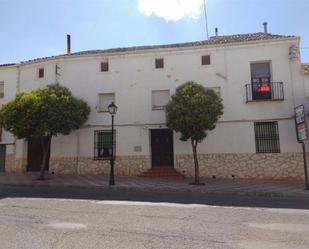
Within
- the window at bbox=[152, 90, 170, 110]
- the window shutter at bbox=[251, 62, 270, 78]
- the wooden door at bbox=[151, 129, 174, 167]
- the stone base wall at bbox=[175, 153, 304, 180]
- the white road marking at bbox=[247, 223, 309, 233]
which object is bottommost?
the white road marking at bbox=[247, 223, 309, 233]

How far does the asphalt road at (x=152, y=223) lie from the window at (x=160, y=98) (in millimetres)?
7754

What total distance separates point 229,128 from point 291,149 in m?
3.22

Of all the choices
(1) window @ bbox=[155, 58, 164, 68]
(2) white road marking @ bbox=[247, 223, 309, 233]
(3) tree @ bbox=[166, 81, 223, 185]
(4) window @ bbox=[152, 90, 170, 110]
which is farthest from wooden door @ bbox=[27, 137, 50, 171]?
(2) white road marking @ bbox=[247, 223, 309, 233]

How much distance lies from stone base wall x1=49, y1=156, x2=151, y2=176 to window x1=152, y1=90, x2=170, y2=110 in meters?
2.90

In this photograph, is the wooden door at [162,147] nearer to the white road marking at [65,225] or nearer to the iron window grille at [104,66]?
the iron window grille at [104,66]

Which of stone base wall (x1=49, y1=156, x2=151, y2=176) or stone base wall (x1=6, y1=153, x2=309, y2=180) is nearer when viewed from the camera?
stone base wall (x1=6, y1=153, x2=309, y2=180)

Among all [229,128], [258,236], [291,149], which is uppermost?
[229,128]

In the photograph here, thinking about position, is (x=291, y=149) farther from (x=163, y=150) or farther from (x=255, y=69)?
(x=163, y=150)

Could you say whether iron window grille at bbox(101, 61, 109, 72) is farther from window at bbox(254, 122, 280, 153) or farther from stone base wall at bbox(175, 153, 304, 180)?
window at bbox(254, 122, 280, 153)

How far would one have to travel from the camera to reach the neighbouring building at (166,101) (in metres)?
15.8

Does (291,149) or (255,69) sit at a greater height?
(255,69)

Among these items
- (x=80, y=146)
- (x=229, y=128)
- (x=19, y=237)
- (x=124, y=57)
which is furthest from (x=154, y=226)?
(x=124, y=57)

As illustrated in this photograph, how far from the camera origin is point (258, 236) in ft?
19.0

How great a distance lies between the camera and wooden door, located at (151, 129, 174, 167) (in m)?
17.1
